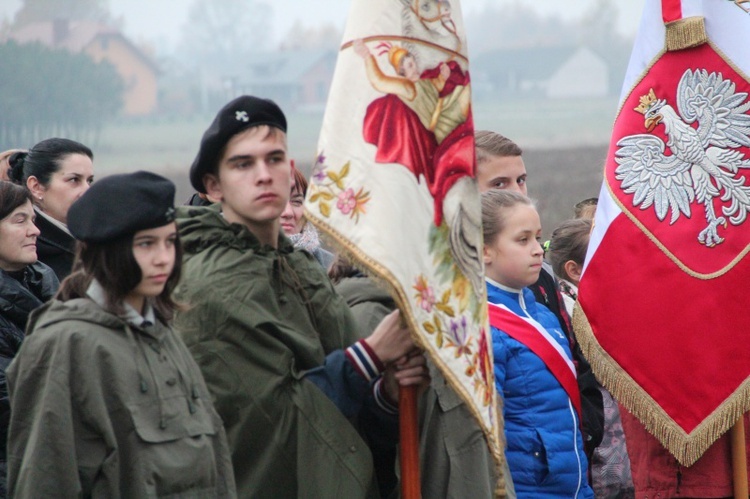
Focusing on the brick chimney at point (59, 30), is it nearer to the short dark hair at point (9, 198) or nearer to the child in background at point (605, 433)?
the child in background at point (605, 433)

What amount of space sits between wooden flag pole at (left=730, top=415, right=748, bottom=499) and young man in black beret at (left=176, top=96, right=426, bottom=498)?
1892 mm

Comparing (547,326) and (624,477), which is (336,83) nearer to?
(547,326)

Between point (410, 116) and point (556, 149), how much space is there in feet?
118

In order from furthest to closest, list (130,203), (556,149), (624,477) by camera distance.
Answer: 1. (556,149)
2. (624,477)
3. (130,203)

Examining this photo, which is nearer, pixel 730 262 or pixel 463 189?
pixel 463 189

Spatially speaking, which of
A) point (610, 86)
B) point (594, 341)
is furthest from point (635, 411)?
point (610, 86)

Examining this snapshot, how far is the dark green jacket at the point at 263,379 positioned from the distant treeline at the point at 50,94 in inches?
406

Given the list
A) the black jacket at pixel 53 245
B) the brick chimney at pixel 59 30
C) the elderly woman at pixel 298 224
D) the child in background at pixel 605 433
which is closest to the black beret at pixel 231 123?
the elderly woman at pixel 298 224

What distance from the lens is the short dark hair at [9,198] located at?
14.5 feet

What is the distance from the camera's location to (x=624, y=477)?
17.1 feet

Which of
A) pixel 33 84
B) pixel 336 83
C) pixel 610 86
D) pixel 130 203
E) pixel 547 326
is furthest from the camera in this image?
pixel 610 86

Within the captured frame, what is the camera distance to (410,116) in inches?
132

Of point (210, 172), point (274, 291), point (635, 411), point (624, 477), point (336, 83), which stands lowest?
point (624, 477)

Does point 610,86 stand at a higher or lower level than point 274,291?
lower
